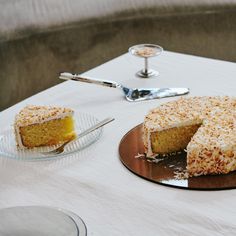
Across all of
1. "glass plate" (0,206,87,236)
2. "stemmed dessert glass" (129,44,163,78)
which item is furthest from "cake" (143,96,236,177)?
"stemmed dessert glass" (129,44,163,78)

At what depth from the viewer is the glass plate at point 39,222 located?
906 millimetres

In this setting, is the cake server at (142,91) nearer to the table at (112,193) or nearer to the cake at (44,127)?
the table at (112,193)

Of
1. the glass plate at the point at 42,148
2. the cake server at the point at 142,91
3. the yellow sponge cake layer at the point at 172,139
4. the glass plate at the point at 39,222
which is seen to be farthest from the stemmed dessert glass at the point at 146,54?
the glass plate at the point at 39,222

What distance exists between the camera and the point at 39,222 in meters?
0.94

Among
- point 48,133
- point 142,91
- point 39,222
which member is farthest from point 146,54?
point 39,222

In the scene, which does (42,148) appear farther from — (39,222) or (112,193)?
(39,222)

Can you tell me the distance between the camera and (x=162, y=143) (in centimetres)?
125

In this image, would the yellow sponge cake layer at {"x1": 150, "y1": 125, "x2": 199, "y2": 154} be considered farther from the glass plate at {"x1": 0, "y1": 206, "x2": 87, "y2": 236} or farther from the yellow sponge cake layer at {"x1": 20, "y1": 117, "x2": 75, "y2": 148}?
the glass plate at {"x1": 0, "y1": 206, "x2": 87, "y2": 236}

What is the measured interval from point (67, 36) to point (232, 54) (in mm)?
915

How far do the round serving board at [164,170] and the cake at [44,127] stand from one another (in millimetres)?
143

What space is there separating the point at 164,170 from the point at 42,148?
31 cm

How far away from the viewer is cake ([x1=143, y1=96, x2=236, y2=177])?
1.15 metres

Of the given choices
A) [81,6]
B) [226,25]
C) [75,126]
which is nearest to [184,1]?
[226,25]

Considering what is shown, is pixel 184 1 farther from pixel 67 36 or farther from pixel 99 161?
pixel 99 161
